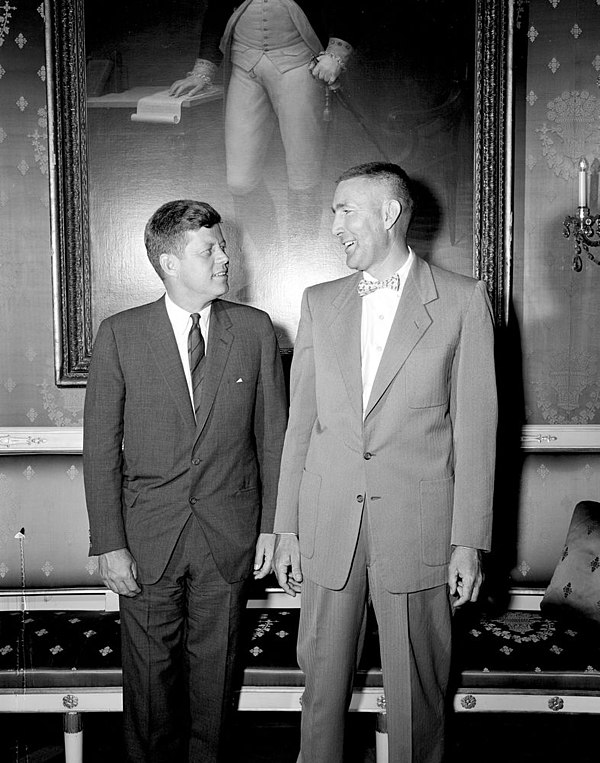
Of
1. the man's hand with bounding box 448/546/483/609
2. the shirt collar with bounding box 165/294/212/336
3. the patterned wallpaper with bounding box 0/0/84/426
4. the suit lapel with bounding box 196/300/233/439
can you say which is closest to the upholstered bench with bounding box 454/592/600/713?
the man's hand with bounding box 448/546/483/609

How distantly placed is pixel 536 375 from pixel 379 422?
151cm

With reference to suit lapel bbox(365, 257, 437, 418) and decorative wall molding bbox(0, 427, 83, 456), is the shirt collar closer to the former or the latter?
suit lapel bbox(365, 257, 437, 418)

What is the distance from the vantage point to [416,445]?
2.35 meters

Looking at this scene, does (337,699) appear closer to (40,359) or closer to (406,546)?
(406,546)

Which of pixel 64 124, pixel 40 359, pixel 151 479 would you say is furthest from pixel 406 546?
pixel 64 124

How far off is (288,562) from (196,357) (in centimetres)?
71

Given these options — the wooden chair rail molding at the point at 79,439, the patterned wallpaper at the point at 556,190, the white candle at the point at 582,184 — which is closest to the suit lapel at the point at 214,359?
the wooden chair rail molding at the point at 79,439

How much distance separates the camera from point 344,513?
2.36 m

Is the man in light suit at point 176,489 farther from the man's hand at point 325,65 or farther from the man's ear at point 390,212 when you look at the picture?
the man's hand at point 325,65

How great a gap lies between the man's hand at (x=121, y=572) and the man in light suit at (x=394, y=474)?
21.6 inches

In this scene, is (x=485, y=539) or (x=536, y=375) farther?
(x=536, y=375)

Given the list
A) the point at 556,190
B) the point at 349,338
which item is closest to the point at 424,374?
the point at 349,338

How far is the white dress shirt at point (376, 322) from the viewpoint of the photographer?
2428 millimetres

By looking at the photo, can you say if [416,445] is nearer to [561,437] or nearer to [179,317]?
[179,317]
